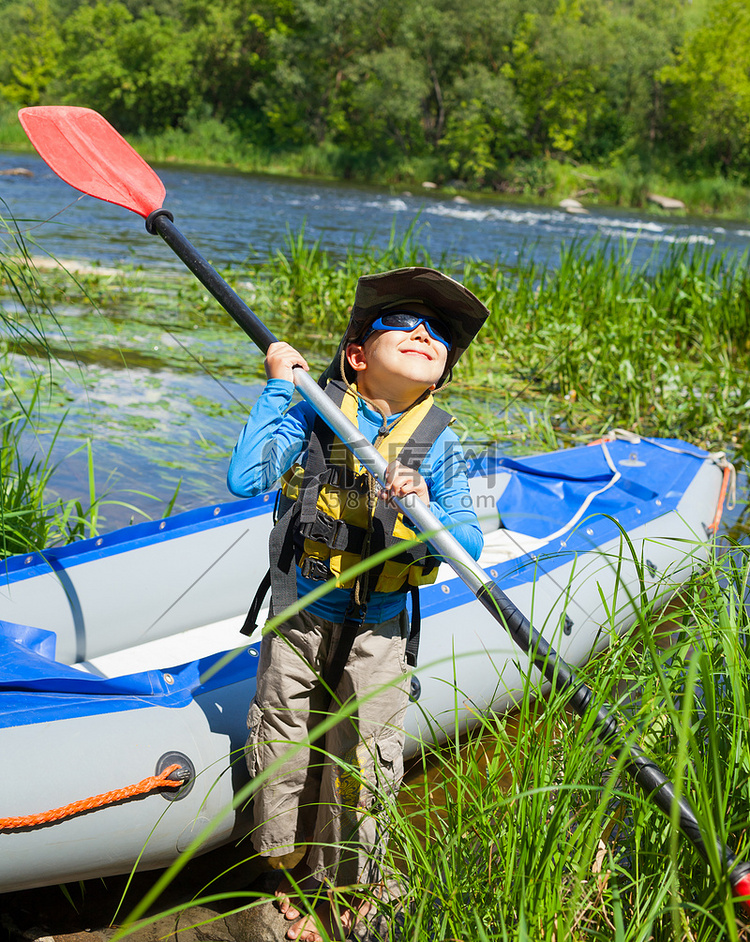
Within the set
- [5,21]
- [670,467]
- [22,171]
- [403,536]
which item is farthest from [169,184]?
[5,21]

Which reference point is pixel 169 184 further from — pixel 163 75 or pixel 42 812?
pixel 42 812

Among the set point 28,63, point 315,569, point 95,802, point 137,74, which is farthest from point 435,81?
point 95,802

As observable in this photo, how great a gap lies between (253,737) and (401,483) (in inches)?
23.8

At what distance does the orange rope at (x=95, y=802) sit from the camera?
4.56ft

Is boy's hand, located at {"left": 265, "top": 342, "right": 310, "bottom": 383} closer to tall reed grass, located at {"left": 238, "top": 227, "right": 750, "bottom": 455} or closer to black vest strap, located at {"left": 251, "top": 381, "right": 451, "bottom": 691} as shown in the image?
black vest strap, located at {"left": 251, "top": 381, "right": 451, "bottom": 691}

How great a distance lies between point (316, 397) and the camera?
157cm

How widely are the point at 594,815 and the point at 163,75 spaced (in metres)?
31.3

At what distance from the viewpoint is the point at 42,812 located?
1418 mm

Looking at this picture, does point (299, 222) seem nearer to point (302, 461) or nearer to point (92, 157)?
point (92, 157)

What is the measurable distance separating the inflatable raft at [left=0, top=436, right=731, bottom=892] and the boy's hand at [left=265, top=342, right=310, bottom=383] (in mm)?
564

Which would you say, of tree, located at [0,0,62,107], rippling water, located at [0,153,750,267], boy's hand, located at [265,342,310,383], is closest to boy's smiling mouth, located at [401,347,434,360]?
boy's hand, located at [265,342,310,383]

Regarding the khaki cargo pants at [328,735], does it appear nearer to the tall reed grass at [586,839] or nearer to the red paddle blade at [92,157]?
the tall reed grass at [586,839]

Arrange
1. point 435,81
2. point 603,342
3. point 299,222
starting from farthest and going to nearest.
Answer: point 435,81
point 299,222
point 603,342

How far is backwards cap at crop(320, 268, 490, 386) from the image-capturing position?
164 centimetres
